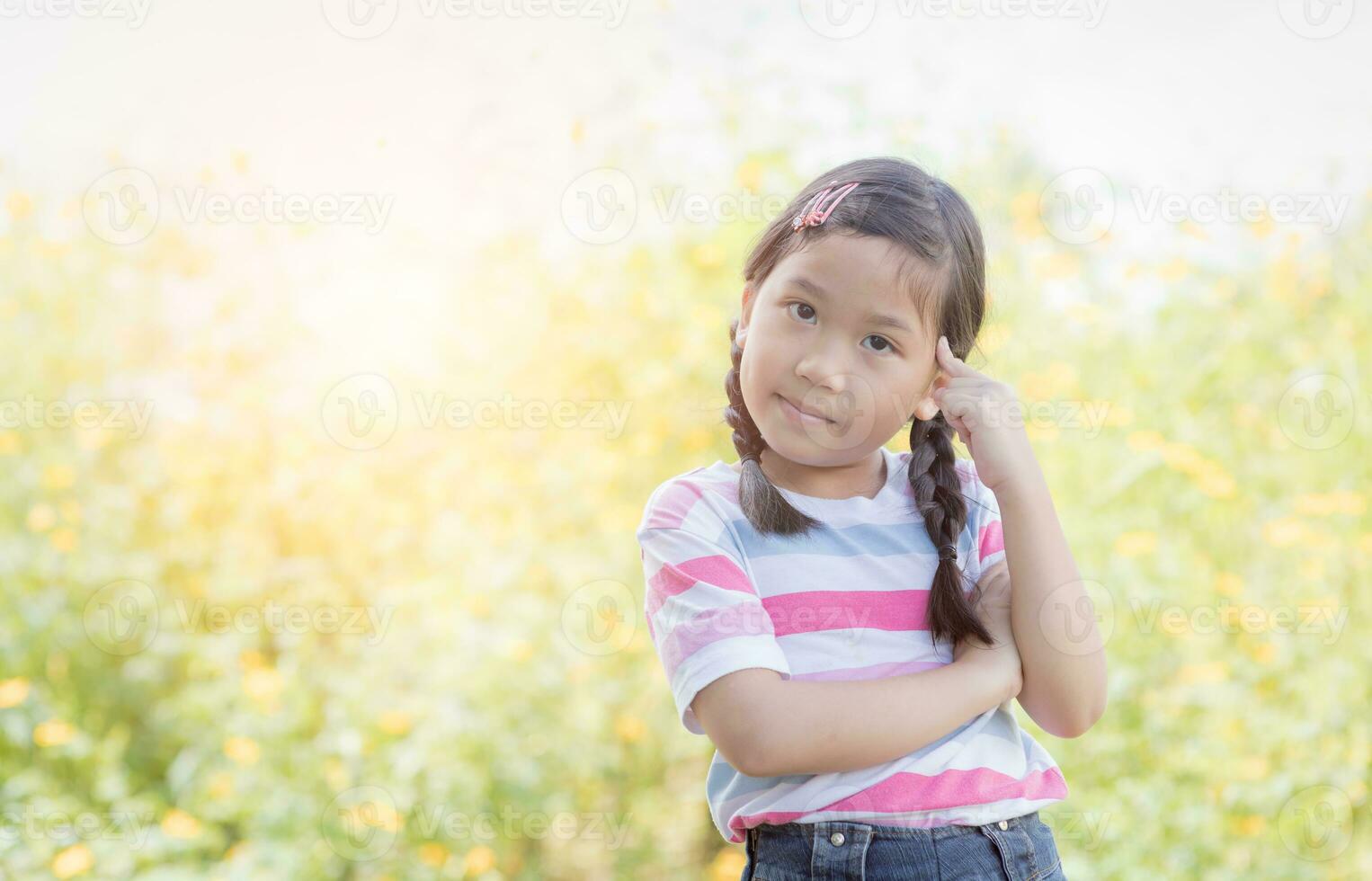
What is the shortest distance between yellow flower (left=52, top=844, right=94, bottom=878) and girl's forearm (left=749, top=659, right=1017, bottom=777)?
210 cm

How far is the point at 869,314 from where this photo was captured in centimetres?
127

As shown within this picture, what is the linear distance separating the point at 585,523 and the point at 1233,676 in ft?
5.01

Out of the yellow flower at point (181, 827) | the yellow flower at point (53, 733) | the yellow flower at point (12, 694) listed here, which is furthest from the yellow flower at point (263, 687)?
the yellow flower at point (12, 694)

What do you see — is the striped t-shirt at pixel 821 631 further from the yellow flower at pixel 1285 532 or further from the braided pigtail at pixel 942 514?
the yellow flower at pixel 1285 532

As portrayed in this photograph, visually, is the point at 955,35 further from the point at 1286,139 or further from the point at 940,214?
the point at 940,214

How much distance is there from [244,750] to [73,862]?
0.42 meters

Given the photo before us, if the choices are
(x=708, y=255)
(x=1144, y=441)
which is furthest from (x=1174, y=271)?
(x=708, y=255)

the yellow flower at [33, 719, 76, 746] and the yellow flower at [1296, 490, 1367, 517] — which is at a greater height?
the yellow flower at [1296, 490, 1367, 517]

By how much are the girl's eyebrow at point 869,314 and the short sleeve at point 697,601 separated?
255mm

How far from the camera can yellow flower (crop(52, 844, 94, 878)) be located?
2.59 metres

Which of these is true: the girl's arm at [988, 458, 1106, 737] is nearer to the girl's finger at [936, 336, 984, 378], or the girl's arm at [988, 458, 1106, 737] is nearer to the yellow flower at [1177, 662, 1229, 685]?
the girl's finger at [936, 336, 984, 378]

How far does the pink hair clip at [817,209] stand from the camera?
51.7 inches

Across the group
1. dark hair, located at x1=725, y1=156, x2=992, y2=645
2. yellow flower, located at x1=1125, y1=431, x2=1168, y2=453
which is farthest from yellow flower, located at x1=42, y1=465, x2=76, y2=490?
yellow flower, located at x1=1125, y1=431, x2=1168, y2=453

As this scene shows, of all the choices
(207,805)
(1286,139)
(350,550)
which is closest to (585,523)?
(350,550)
